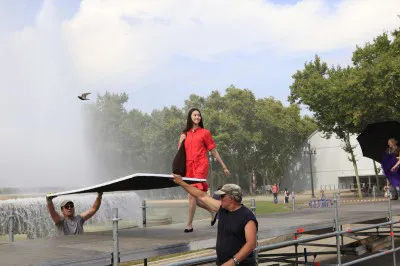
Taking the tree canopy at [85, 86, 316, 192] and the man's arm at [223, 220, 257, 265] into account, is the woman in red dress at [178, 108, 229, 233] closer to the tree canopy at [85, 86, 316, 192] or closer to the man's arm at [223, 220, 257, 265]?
the man's arm at [223, 220, 257, 265]

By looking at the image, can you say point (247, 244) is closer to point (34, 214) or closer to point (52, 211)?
point (52, 211)

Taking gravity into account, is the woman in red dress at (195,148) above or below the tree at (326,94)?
below

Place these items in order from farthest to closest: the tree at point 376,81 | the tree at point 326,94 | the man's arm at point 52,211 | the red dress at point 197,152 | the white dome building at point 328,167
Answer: the white dome building at point 328,167 → the tree at point 326,94 → the tree at point 376,81 → the man's arm at point 52,211 → the red dress at point 197,152

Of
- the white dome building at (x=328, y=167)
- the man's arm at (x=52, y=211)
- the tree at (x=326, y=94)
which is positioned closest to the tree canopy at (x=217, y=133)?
the white dome building at (x=328, y=167)

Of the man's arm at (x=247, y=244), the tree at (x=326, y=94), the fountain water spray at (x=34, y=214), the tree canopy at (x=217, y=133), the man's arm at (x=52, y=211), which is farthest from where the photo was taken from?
the tree canopy at (x=217, y=133)

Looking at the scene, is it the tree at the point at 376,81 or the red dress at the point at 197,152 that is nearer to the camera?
the red dress at the point at 197,152

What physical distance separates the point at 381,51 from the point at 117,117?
5063 cm

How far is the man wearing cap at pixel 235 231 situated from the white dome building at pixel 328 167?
207ft

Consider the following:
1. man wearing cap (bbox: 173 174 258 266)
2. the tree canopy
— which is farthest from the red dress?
the tree canopy

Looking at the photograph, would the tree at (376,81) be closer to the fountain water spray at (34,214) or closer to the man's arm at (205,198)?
the fountain water spray at (34,214)

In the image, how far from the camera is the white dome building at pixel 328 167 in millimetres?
66188

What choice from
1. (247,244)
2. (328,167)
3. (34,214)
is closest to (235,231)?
(247,244)

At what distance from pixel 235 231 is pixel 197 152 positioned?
2.72 meters

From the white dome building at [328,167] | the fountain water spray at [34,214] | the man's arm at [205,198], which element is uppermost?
the white dome building at [328,167]
